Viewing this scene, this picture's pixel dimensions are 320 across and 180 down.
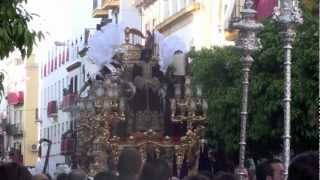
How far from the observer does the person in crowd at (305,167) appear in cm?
380

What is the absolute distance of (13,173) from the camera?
5.80m

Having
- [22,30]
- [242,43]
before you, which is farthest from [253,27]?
[22,30]

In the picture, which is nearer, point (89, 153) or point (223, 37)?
point (89, 153)

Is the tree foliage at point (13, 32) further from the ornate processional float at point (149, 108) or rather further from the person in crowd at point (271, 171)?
the ornate processional float at point (149, 108)

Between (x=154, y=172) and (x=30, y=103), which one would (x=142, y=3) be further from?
(x=154, y=172)

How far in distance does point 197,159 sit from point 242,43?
4080mm

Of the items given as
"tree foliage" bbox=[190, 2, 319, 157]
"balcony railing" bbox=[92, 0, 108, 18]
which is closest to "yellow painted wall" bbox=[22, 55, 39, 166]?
"balcony railing" bbox=[92, 0, 108, 18]

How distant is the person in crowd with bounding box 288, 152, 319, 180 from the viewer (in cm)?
380

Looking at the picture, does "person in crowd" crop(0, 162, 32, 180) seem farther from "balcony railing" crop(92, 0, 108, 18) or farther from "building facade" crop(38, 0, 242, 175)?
"balcony railing" crop(92, 0, 108, 18)

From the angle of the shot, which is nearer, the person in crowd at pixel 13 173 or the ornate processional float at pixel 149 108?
the person in crowd at pixel 13 173

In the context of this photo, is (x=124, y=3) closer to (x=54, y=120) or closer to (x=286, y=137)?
(x=54, y=120)

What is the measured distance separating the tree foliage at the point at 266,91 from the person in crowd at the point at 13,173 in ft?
43.7

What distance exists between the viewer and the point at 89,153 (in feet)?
55.8

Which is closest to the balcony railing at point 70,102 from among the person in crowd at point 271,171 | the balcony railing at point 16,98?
the person in crowd at point 271,171
